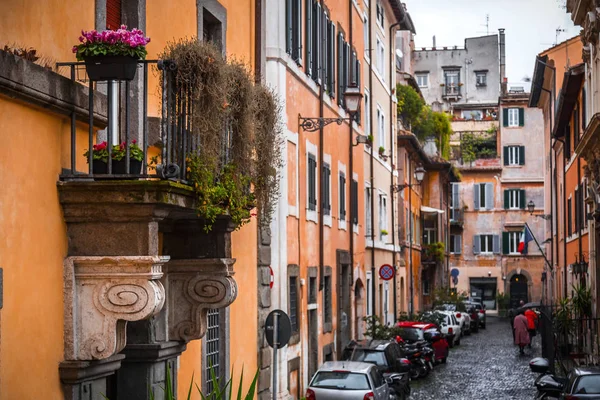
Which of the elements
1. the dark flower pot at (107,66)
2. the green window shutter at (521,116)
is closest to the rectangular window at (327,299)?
the dark flower pot at (107,66)

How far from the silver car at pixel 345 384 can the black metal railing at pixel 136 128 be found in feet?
28.8

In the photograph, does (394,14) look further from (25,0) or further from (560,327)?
(25,0)

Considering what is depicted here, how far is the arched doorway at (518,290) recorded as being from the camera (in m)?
78.1

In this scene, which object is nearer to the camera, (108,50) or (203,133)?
(108,50)

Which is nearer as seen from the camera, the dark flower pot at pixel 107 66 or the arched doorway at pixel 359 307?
Answer: the dark flower pot at pixel 107 66

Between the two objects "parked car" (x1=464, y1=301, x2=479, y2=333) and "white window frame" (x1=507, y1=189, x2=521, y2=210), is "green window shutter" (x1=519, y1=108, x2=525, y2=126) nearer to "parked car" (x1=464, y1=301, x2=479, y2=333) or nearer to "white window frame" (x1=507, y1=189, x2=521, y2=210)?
"white window frame" (x1=507, y1=189, x2=521, y2=210)

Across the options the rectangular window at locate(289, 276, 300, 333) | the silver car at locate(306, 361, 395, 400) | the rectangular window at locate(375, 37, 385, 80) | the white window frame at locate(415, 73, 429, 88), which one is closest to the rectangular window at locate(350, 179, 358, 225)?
the rectangular window at locate(289, 276, 300, 333)

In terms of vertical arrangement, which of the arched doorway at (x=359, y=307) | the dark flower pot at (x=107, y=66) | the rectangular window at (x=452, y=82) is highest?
the rectangular window at (x=452, y=82)

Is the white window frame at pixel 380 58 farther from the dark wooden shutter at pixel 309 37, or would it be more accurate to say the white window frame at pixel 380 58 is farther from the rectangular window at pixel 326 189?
the dark wooden shutter at pixel 309 37

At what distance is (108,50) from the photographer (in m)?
8.39

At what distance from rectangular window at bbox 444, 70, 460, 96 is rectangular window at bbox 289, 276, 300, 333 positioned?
69691mm

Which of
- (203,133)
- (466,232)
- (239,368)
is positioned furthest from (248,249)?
(466,232)

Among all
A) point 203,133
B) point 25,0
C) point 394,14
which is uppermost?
point 394,14

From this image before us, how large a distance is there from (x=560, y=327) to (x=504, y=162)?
46.6 metres
